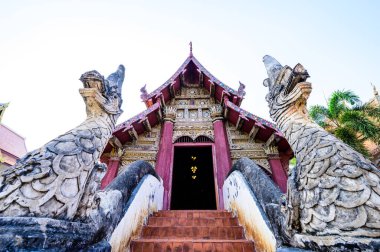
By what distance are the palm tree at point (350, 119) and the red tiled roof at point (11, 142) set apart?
1070 inches

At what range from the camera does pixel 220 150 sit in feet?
21.4

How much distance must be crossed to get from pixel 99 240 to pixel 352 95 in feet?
41.4

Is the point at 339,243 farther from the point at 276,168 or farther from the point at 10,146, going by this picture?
the point at 10,146

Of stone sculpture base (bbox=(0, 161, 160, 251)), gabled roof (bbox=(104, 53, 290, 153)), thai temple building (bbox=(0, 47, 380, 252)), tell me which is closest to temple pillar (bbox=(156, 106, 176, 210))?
gabled roof (bbox=(104, 53, 290, 153))

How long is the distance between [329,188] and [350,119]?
10117 millimetres

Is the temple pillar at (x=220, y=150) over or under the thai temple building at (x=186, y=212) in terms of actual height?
over

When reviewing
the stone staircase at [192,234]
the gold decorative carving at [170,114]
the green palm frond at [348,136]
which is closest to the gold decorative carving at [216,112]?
the gold decorative carving at [170,114]

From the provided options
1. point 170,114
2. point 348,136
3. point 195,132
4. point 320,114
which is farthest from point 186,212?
point 320,114

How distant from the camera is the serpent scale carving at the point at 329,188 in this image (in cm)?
121

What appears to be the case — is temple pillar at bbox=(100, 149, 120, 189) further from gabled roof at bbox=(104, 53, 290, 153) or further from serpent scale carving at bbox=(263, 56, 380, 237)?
serpent scale carving at bbox=(263, 56, 380, 237)

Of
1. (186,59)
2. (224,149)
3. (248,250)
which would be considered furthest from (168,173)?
(186,59)

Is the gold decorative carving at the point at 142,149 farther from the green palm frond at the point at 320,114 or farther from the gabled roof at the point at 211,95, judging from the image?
the green palm frond at the point at 320,114

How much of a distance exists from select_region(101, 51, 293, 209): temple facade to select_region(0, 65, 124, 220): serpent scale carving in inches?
165

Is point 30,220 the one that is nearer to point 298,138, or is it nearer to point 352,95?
point 298,138
